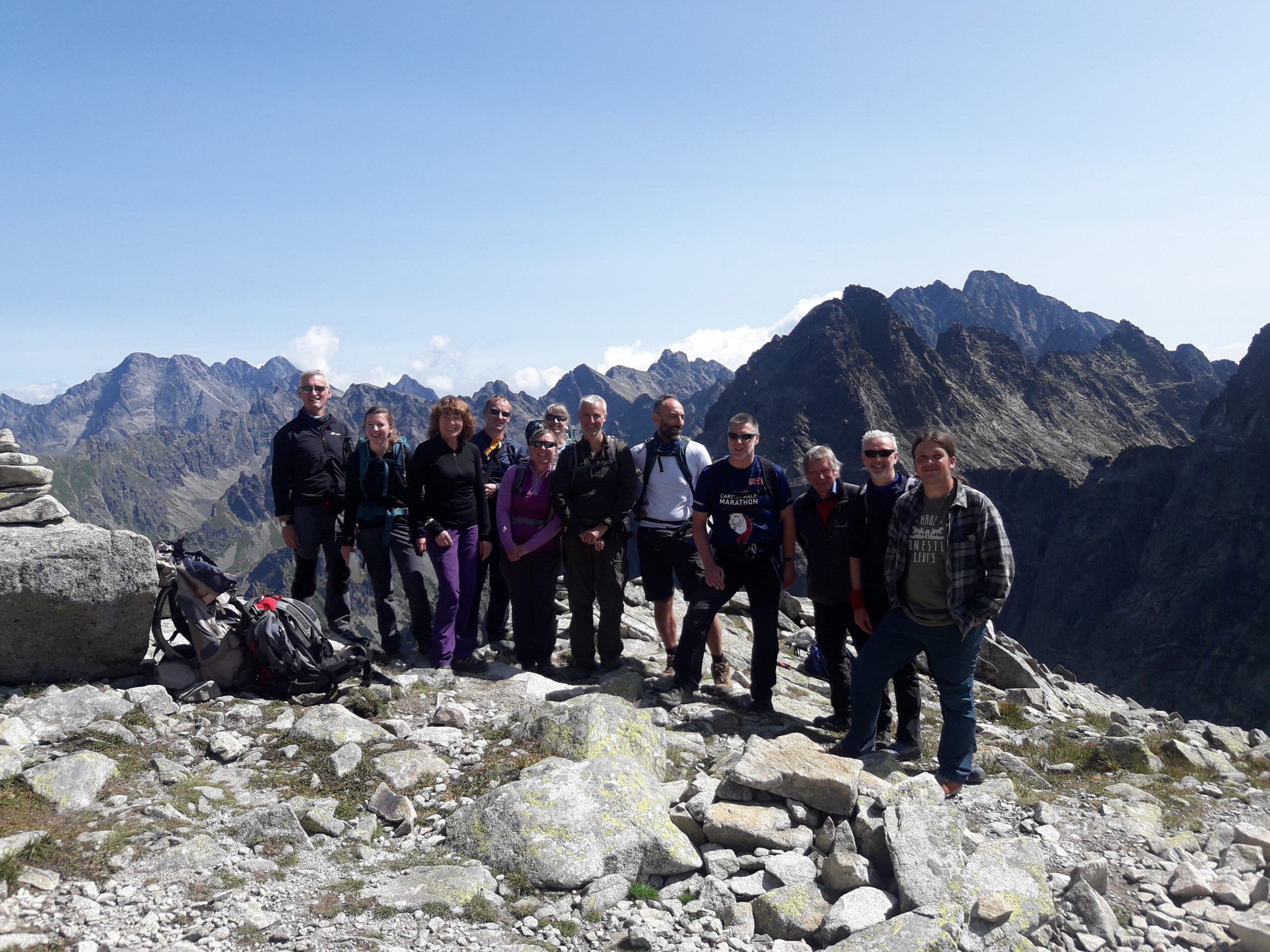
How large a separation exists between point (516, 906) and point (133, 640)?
7153 millimetres

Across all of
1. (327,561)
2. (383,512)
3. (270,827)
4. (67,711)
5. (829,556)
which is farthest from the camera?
(327,561)

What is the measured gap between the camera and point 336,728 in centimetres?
848

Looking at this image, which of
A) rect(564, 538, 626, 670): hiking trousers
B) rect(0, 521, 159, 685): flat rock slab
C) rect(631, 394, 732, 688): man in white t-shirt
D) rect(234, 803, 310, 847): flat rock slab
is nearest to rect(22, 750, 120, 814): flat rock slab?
rect(234, 803, 310, 847): flat rock slab

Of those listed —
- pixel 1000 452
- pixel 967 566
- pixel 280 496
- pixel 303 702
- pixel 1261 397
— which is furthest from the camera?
pixel 1000 452

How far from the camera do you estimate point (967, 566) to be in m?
7.38

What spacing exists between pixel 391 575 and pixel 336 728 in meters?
3.76

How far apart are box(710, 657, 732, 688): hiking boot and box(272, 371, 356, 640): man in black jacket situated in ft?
20.0

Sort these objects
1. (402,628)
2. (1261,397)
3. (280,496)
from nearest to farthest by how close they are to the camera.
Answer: (280,496)
(402,628)
(1261,397)

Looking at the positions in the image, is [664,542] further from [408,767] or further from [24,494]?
[24,494]

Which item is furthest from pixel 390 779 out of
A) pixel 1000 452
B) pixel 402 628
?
pixel 1000 452

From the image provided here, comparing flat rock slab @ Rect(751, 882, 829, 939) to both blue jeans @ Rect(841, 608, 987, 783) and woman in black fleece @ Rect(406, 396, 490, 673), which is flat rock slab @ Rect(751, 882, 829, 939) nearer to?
blue jeans @ Rect(841, 608, 987, 783)

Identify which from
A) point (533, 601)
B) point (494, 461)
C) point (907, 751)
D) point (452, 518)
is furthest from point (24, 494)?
point (907, 751)

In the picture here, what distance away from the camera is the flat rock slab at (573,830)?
601 cm

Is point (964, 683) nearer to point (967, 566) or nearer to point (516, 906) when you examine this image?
point (967, 566)
